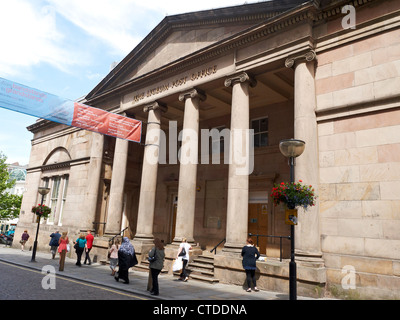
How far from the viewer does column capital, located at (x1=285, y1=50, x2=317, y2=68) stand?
11500 mm

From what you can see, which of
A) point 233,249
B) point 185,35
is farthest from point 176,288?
point 185,35

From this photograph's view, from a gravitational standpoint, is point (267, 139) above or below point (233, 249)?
Result: above

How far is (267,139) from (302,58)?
19.6 ft

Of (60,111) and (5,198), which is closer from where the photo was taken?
(60,111)

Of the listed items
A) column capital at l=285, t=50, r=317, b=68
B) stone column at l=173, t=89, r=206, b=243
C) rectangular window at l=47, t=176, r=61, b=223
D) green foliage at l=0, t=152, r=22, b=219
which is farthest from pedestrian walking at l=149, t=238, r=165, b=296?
green foliage at l=0, t=152, r=22, b=219

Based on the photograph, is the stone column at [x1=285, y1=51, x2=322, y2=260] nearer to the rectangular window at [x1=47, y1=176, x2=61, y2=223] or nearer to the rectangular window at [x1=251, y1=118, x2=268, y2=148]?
the rectangular window at [x1=251, y1=118, x2=268, y2=148]

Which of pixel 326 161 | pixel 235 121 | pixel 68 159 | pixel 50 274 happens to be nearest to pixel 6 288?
pixel 50 274

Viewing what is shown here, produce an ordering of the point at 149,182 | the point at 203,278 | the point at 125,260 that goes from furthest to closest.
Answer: the point at 149,182
the point at 203,278
the point at 125,260

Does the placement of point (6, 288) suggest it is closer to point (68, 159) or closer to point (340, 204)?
point (340, 204)

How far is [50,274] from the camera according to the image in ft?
41.4

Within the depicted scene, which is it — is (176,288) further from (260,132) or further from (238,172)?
(260,132)

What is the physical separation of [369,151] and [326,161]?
1370mm

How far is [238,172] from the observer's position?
496 inches

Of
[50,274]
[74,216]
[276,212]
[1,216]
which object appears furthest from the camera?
[1,216]
